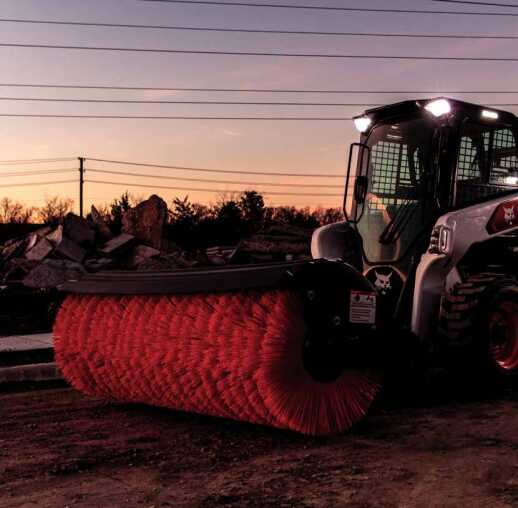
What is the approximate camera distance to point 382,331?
6.50 metres

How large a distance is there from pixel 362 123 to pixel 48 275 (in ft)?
45.3

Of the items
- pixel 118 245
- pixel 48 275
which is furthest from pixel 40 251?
pixel 48 275

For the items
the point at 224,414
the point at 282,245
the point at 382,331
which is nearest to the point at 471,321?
the point at 382,331

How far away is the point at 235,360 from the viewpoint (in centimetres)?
572

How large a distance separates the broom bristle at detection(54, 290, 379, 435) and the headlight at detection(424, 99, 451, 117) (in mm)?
2554

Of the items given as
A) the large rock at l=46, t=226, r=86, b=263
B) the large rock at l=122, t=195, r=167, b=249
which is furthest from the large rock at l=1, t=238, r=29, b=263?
the large rock at l=122, t=195, r=167, b=249

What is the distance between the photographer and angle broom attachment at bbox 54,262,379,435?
18.6 ft

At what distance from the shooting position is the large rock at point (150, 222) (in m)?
25.0

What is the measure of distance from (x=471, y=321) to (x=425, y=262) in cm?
63

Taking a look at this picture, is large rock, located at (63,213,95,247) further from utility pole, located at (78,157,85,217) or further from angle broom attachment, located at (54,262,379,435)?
utility pole, located at (78,157,85,217)

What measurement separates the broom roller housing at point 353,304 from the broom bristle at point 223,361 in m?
0.01

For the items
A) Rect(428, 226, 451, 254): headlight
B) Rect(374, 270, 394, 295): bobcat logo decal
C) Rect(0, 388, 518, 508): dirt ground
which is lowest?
Rect(0, 388, 518, 508): dirt ground

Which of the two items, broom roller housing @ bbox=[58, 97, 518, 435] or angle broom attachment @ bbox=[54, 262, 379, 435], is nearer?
angle broom attachment @ bbox=[54, 262, 379, 435]

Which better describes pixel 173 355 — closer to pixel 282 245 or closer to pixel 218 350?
pixel 218 350
